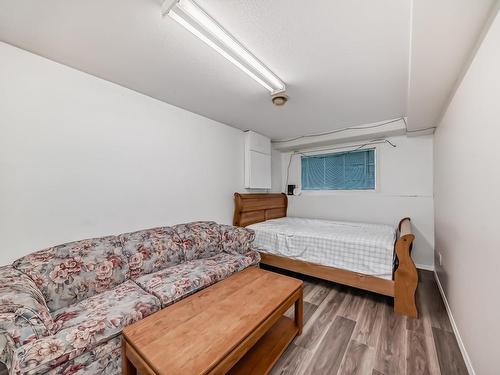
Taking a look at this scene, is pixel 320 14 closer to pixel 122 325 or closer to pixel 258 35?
pixel 258 35

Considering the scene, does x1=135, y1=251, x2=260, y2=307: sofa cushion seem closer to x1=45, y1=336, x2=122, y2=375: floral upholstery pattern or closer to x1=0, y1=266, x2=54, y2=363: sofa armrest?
x1=45, y1=336, x2=122, y2=375: floral upholstery pattern

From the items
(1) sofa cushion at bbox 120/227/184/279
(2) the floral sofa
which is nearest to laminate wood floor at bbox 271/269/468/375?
(2) the floral sofa

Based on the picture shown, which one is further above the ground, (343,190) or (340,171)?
(340,171)

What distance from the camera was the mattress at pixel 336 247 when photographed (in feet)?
6.88

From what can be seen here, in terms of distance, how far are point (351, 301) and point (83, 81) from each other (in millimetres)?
3463

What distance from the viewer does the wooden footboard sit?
6.22ft

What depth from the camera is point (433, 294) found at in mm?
2318

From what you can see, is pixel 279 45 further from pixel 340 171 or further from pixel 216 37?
pixel 340 171

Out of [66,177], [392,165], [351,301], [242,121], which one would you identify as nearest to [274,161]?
[242,121]

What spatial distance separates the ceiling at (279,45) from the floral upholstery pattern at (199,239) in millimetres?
1552

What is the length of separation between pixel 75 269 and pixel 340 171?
3.93 m

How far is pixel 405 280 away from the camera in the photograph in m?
1.93

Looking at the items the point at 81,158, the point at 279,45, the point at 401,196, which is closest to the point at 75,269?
the point at 81,158

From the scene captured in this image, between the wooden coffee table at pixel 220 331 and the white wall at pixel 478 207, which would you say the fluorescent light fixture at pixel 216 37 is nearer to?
the white wall at pixel 478 207
